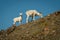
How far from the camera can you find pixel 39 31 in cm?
1972

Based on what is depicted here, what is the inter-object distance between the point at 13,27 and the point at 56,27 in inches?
Result: 254

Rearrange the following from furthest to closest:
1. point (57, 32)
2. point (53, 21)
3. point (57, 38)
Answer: point (53, 21) → point (57, 32) → point (57, 38)

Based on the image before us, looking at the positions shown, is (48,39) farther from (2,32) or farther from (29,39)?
(2,32)

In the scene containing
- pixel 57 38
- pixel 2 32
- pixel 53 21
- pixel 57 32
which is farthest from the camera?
pixel 2 32

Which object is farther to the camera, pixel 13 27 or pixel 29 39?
pixel 13 27

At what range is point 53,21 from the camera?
21562mm

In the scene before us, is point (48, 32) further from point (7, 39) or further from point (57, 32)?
point (7, 39)

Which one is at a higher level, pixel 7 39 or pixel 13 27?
pixel 13 27

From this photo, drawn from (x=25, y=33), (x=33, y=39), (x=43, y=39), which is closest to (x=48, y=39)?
(x=43, y=39)

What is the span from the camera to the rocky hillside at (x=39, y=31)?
18.1 metres

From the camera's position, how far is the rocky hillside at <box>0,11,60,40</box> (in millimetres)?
18055

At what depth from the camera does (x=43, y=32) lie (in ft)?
62.8

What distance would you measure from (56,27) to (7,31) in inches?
257

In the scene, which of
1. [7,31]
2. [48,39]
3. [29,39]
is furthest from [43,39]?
[7,31]
